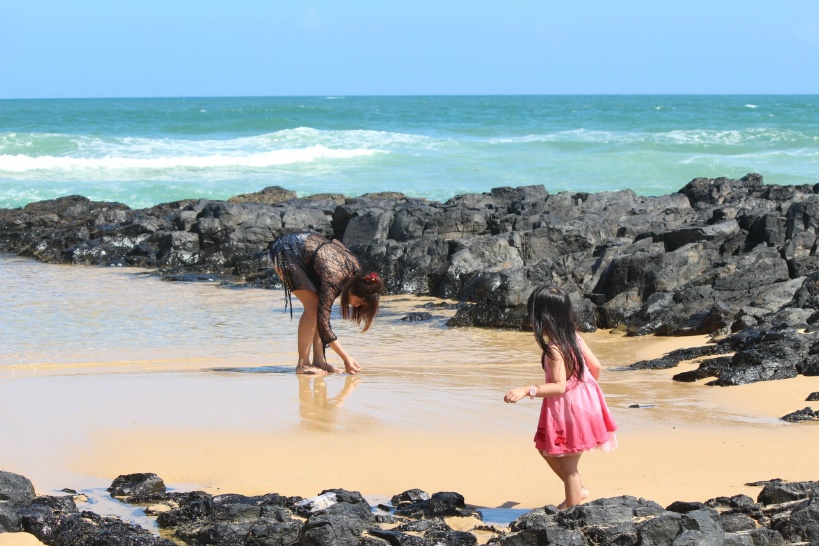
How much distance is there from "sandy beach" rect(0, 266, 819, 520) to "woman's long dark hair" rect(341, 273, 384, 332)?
0.49 metres

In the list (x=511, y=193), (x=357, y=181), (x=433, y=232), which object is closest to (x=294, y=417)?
(x=433, y=232)

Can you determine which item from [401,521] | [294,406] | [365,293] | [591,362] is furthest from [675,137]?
[401,521]

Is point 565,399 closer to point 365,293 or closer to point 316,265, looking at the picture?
point 365,293

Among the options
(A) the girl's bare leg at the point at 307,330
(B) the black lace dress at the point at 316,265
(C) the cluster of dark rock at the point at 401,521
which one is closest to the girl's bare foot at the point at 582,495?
(C) the cluster of dark rock at the point at 401,521

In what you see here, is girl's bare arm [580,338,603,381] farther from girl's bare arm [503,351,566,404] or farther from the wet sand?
the wet sand

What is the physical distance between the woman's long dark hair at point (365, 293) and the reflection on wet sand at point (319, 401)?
0.48 metres

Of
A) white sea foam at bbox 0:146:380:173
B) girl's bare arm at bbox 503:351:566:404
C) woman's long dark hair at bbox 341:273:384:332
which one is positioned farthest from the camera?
white sea foam at bbox 0:146:380:173

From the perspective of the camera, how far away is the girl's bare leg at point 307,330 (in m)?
7.54

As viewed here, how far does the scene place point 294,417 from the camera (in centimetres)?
614

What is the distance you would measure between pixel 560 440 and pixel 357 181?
89.2ft

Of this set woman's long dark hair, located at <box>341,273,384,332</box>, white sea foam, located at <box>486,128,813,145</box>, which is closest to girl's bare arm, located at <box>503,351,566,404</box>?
woman's long dark hair, located at <box>341,273,384,332</box>

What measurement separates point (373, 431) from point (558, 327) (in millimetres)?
1822

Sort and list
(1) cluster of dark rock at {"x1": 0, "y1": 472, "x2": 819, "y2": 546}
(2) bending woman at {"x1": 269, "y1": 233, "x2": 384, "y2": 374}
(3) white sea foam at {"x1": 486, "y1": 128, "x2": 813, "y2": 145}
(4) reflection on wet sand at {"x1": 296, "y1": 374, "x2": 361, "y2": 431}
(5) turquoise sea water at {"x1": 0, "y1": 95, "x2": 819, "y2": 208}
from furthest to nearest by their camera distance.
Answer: (3) white sea foam at {"x1": 486, "y1": 128, "x2": 813, "y2": 145} → (5) turquoise sea water at {"x1": 0, "y1": 95, "x2": 819, "y2": 208} → (2) bending woman at {"x1": 269, "y1": 233, "x2": 384, "y2": 374} → (4) reflection on wet sand at {"x1": 296, "y1": 374, "x2": 361, "y2": 431} → (1) cluster of dark rock at {"x1": 0, "y1": 472, "x2": 819, "y2": 546}

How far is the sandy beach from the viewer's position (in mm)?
4820
